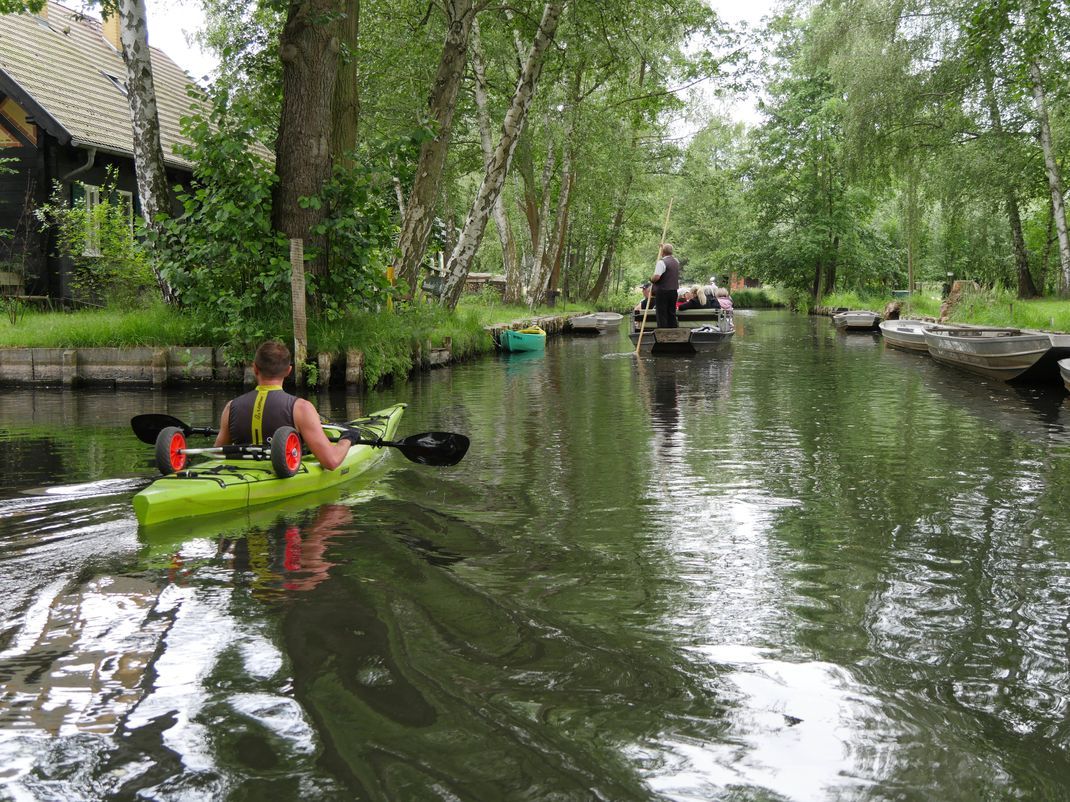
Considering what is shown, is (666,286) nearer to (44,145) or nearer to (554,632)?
(44,145)

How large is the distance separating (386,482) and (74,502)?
2.21 metres

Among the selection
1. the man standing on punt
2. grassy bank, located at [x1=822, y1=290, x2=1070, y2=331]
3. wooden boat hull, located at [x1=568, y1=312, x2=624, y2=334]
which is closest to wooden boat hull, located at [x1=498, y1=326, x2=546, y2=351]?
the man standing on punt

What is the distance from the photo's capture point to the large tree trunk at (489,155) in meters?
24.5

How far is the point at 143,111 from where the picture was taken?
14297mm

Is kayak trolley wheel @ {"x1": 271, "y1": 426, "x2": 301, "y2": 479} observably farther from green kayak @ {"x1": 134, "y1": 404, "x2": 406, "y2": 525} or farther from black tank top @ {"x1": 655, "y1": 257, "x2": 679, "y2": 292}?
black tank top @ {"x1": 655, "y1": 257, "x2": 679, "y2": 292}

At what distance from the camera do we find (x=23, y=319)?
16.1 m

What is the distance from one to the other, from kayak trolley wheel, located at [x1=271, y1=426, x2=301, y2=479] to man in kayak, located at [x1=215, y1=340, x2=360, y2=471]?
9.3 inches

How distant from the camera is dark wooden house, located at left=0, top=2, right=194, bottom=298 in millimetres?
19109

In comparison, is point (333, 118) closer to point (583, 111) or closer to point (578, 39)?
point (578, 39)

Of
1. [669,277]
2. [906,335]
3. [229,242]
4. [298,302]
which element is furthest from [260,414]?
[906,335]

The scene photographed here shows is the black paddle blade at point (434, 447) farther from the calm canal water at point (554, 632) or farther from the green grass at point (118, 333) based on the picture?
the green grass at point (118, 333)

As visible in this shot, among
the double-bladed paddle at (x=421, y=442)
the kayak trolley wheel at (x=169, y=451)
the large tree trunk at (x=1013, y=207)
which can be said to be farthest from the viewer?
the large tree trunk at (x=1013, y=207)

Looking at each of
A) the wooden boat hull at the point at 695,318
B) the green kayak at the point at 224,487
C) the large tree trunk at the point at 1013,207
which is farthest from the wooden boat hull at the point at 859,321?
the green kayak at the point at 224,487

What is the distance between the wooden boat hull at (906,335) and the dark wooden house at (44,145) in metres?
15.4
